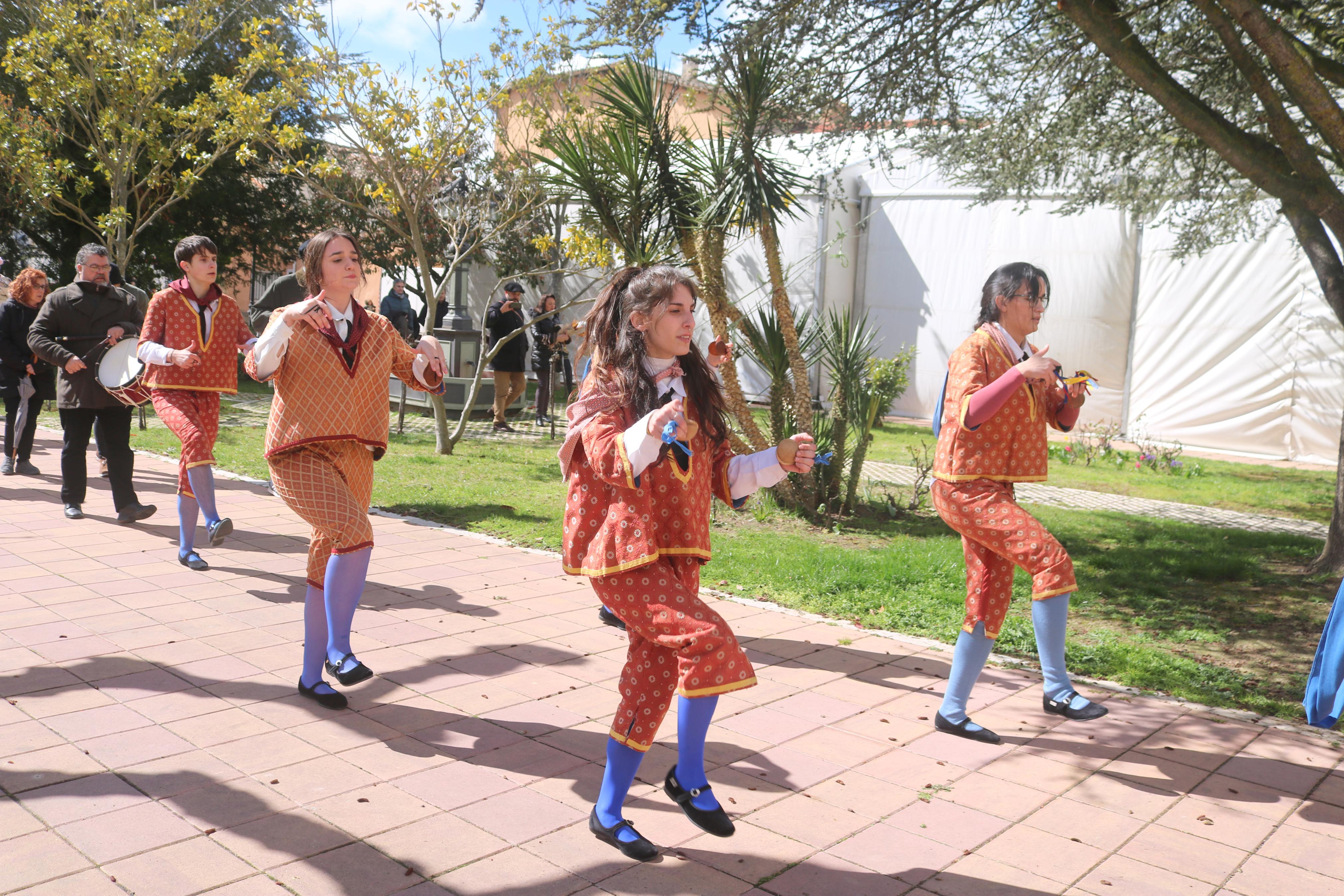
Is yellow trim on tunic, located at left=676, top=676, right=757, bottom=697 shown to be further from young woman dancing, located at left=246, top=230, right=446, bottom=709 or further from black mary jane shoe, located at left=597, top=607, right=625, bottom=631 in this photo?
black mary jane shoe, located at left=597, top=607, right=625, bottom=631

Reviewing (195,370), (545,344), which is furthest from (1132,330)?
(195,370)

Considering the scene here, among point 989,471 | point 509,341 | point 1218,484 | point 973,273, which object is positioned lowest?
point 1218,484

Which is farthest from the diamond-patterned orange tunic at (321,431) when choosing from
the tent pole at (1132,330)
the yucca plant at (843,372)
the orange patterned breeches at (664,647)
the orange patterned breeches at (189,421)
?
the tent pole at (1132,330)

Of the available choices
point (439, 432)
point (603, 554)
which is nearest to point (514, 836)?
point (603, 554)

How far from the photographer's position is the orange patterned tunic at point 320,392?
4.12 m

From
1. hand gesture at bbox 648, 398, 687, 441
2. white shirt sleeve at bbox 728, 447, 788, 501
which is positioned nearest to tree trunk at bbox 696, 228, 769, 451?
white shirt sleeve at bbox 728, 447, 788, 501

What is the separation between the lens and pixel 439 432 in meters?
12.2

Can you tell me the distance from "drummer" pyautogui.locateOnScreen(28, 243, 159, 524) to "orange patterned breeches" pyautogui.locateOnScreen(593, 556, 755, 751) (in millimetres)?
5556

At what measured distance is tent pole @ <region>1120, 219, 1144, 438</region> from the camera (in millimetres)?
15539

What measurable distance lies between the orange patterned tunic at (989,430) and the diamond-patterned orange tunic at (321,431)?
203 cm

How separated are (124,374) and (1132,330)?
13779 millimetres

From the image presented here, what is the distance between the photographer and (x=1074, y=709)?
14.1ft

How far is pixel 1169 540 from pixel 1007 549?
550 cm

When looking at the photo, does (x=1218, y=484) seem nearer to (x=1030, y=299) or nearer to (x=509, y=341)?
(x=509, y=341)
